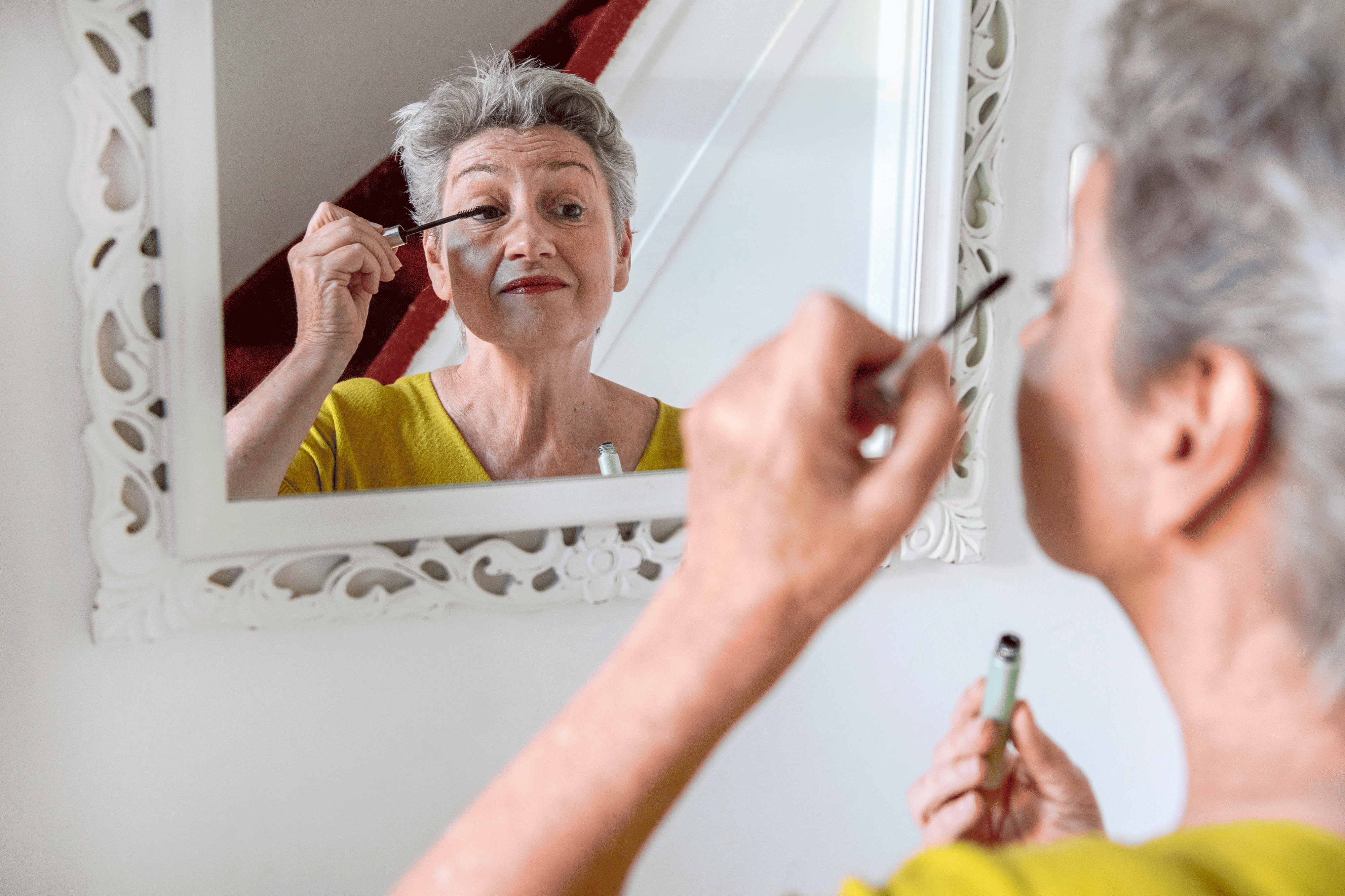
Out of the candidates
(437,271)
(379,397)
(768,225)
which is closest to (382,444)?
(379,397)

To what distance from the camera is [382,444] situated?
0.70m

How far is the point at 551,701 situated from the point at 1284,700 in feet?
1.82

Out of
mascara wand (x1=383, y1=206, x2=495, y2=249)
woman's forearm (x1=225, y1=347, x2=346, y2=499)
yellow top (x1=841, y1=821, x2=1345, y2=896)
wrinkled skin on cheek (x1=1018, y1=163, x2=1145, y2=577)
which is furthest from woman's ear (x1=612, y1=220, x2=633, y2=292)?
yellow top (x1=841, y1=821, x2=1345, y2=896)

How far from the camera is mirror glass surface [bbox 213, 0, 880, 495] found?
0.64 meters

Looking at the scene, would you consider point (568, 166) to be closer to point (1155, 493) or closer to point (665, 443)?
point (665, 443)

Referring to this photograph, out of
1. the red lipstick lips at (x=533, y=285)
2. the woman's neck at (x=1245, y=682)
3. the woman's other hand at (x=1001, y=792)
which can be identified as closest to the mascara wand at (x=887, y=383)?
the woman's neck at (x=1245, y=682)

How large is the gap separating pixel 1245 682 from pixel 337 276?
600 millimetres

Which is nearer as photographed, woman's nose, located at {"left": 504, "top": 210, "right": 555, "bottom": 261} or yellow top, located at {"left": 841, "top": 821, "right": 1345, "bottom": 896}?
yellow top, located at {"left": 841, "top": 821, "right": 1345, "bottom": 896}

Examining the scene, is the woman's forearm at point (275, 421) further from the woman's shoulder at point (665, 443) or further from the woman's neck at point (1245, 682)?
the woman's neck at point (1245, 682)

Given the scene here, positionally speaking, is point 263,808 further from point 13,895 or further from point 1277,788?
point 1277,788

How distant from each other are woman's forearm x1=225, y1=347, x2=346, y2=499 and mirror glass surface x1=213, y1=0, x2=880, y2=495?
0.4 inches

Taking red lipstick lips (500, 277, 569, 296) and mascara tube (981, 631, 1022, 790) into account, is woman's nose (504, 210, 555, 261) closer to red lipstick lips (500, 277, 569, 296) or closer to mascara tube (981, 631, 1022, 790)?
red lipstick lips (500, 277, 569, 296)

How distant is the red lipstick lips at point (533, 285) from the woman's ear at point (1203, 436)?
1.47ft

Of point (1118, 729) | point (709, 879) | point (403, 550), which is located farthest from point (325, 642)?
point (1118, 729)
